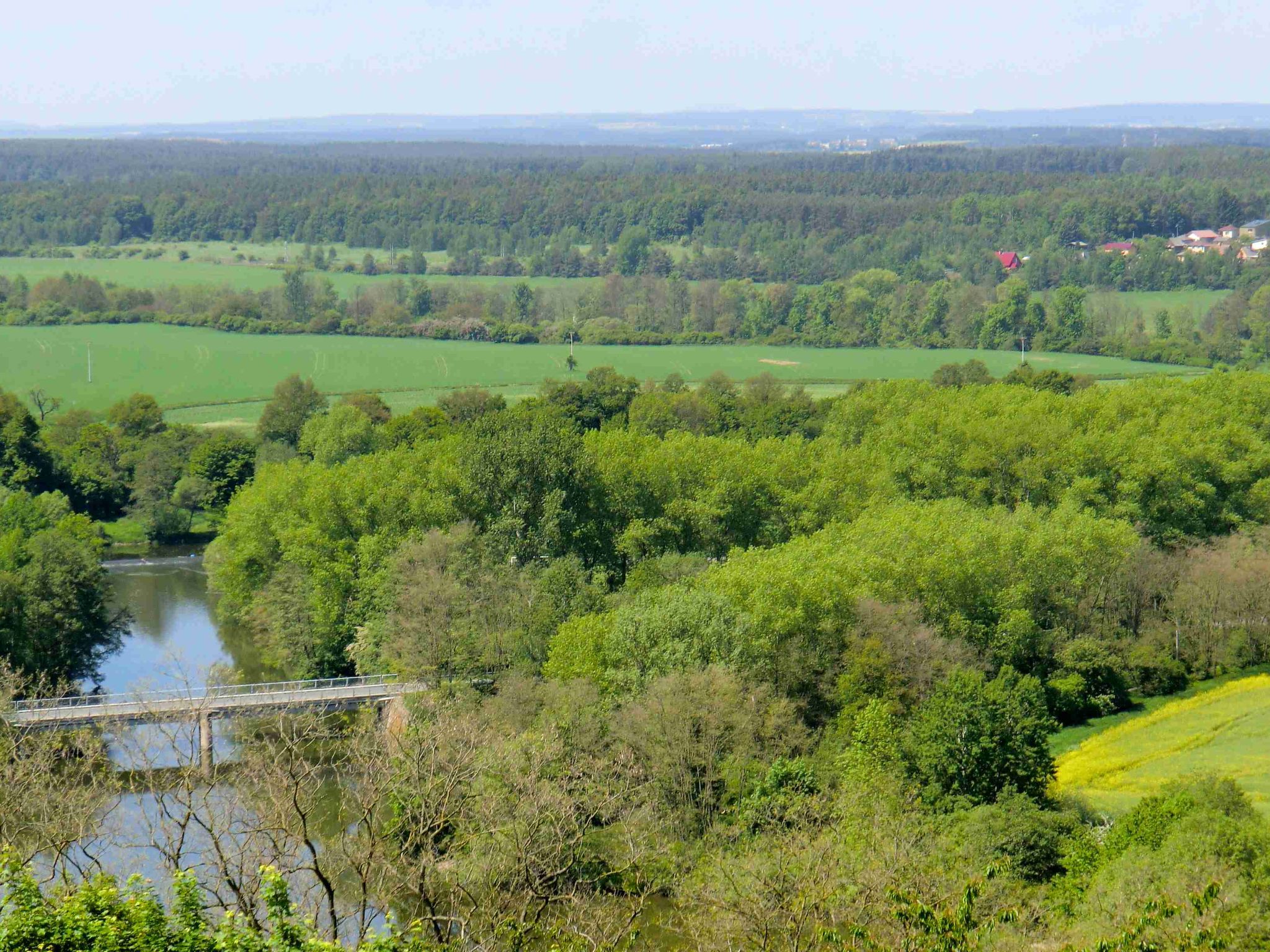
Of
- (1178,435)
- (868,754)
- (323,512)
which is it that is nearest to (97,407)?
(323,512)

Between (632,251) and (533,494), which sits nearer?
(533,494)

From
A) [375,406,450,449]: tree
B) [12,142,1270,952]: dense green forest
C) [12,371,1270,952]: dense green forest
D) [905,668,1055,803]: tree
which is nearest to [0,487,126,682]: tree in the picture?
[12,142,1270,952]: dense green forest

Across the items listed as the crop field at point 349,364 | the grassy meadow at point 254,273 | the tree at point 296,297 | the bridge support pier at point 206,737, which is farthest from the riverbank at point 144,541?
the grassy meadow at point 254,273

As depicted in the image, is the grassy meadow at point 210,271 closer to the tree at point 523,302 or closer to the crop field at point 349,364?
the tree at point 523,302

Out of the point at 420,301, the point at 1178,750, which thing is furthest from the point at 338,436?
the point at 420,301

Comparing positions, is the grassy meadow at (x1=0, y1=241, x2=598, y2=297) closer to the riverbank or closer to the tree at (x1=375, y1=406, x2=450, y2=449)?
the riverbank

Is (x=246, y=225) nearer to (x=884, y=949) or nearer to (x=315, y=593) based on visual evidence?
(x=315, y=593)

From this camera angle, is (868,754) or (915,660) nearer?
(868,754)

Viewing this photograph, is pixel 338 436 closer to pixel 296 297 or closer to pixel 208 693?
pixel 208 693
